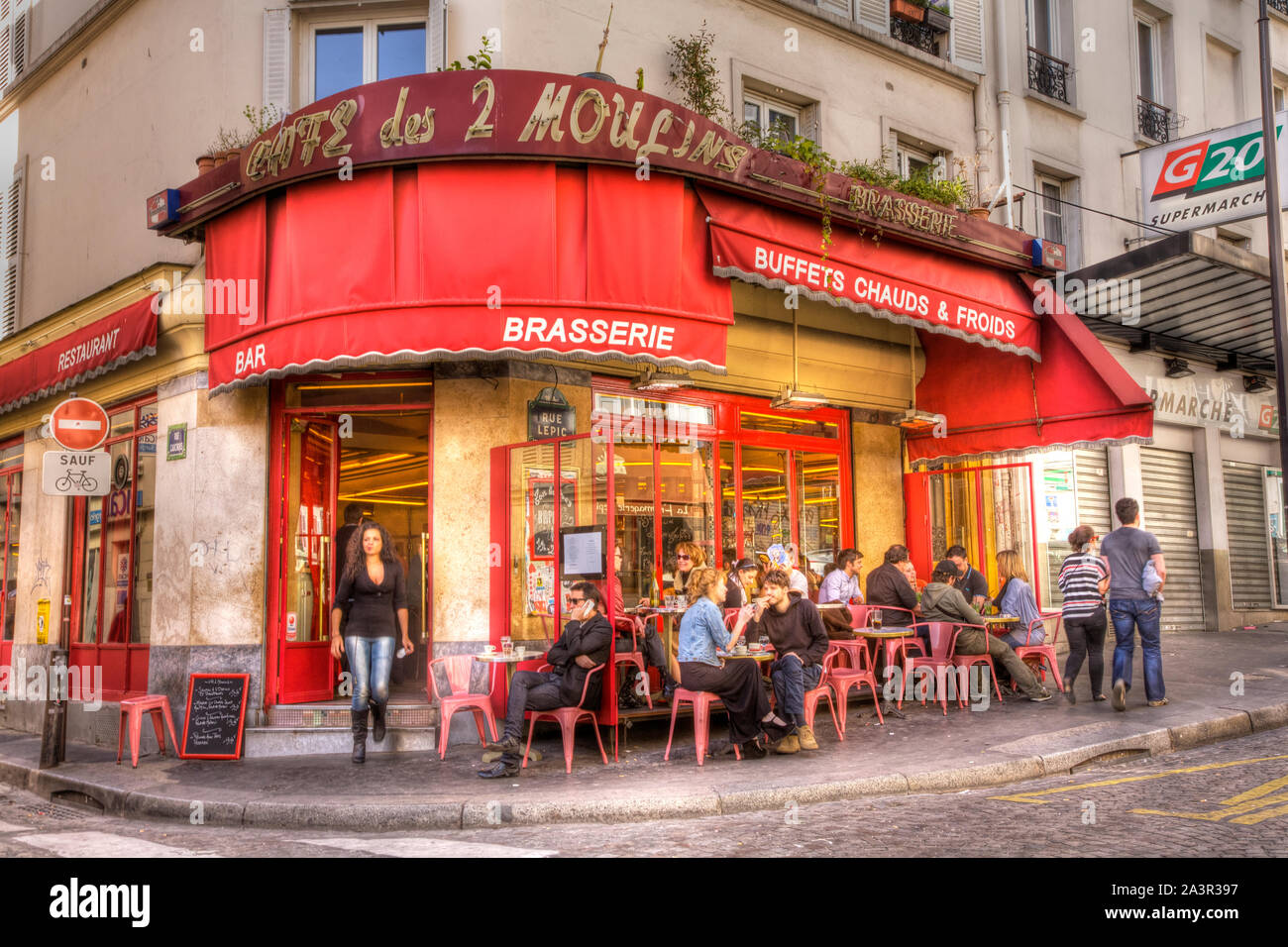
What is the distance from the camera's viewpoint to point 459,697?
29.0ft

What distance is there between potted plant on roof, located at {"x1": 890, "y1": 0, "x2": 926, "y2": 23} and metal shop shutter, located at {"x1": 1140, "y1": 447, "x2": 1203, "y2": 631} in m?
7.44

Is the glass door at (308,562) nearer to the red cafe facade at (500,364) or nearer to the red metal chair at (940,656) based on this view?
the red cafe facade at (500,364)

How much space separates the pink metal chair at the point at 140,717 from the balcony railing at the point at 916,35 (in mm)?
11718

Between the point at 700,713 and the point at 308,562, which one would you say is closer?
the point at 700,713

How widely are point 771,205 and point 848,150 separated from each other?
12.3 feet

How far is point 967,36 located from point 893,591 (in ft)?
27.8

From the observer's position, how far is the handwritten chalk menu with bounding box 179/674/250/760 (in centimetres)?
948

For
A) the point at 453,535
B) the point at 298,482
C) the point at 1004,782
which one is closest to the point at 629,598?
the point at 453,535

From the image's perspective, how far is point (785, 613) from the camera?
354 inches

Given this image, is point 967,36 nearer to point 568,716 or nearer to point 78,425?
point 568,716

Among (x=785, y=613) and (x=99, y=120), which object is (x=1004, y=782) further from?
(x=99, y=120)

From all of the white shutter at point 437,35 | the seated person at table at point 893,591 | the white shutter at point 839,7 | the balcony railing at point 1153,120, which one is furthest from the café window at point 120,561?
the balcony railing at point 1153,120

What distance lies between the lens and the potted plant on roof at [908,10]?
46.9 ft

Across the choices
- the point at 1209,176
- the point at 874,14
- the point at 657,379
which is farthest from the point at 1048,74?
the point at 657,379
